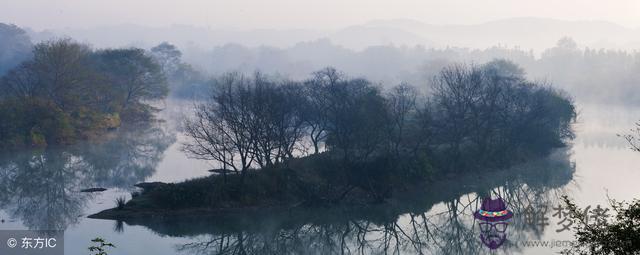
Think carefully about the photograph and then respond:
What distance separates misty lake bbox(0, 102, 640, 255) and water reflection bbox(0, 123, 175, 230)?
2.5 inches

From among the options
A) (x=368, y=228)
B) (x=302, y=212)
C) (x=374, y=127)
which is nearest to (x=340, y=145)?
(x=374, y=127)

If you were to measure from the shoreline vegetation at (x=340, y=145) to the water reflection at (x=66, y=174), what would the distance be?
320cm

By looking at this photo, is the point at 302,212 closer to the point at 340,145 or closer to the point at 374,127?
the point at 340,145

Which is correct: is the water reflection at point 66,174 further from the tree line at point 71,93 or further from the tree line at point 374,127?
the tree line at point 374,127

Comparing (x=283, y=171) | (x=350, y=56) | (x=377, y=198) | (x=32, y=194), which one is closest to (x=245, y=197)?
(x=283, y=171)

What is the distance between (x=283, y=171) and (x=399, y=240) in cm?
850

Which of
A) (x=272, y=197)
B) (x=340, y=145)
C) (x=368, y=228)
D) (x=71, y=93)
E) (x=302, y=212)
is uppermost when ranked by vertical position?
(x=71, y=93)

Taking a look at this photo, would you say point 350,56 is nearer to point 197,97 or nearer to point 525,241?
point 197,97

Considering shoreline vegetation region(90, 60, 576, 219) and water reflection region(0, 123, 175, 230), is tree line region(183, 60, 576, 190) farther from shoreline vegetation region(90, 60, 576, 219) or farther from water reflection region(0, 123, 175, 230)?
water reflection region(0, 123, 175, 230)

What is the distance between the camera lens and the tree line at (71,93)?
4788cm

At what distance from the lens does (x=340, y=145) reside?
34594 millimetres

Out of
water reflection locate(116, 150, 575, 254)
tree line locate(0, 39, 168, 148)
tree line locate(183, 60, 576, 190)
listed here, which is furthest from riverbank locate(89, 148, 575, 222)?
tree line locate(0, 39, 168, 148)

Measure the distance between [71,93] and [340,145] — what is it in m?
33.4

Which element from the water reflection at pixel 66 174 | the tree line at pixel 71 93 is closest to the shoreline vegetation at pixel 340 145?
the water reflection at pixel 66 174
